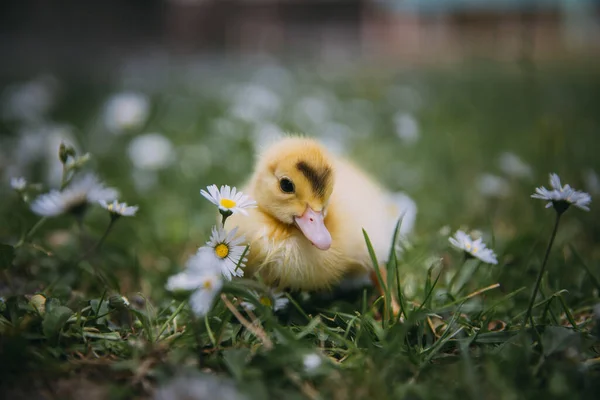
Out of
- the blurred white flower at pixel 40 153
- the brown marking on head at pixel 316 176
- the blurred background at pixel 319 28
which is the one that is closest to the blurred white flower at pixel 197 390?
the brown marking on head at pixel 316 176

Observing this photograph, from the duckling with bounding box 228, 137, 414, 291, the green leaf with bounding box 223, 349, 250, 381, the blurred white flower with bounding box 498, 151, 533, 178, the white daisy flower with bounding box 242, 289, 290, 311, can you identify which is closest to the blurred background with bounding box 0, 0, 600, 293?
the blurred white flower with bounding box 498, 151, 533, 178

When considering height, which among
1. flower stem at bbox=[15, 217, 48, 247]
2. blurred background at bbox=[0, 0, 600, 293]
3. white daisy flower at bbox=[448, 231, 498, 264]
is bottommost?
blurred background at bbox=[0, 0, 600, 293]

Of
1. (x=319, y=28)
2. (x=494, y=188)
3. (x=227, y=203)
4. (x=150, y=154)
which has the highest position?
(x=227, y=203)

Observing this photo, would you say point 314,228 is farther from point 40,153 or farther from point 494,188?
point 40,153

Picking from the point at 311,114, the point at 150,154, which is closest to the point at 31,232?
the point at 150,154

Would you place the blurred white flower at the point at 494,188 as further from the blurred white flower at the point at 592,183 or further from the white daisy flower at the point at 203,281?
the white daisy flower at the point at 203,281

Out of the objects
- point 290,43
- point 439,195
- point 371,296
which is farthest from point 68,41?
point 371,296

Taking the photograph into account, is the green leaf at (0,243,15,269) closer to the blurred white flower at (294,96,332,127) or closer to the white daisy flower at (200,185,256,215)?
the white daisy flower at (200,185,256,215)
